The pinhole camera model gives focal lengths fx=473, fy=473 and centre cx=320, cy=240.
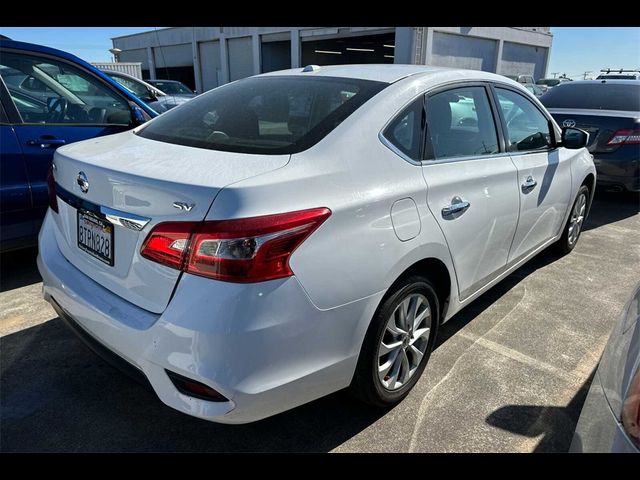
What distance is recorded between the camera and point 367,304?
194cm

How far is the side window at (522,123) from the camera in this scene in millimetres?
3115

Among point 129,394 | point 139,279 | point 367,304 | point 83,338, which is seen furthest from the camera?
point 129,394

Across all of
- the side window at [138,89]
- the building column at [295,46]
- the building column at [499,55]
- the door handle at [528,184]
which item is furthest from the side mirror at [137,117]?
the building column at [499,55]

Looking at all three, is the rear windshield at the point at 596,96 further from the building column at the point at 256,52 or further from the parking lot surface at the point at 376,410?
the building column at the point at 256,52

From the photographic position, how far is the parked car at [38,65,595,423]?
1618 mm

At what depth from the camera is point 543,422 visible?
7.60 ft

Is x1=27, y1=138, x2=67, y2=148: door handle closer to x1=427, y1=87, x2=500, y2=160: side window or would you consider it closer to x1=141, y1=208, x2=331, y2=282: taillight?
x1=141, y1=208, x2=331, y2=282: taillight

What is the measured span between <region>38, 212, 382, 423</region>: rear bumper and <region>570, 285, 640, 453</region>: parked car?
838 millimetres

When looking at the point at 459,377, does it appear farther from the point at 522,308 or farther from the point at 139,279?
the point at 139,279

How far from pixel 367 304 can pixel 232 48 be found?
34.3 metres

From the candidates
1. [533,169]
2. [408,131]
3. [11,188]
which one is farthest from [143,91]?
[408,131]

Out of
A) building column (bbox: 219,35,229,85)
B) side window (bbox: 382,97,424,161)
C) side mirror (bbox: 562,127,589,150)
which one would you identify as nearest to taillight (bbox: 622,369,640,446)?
side window (bbox: 382,97,424,161)
